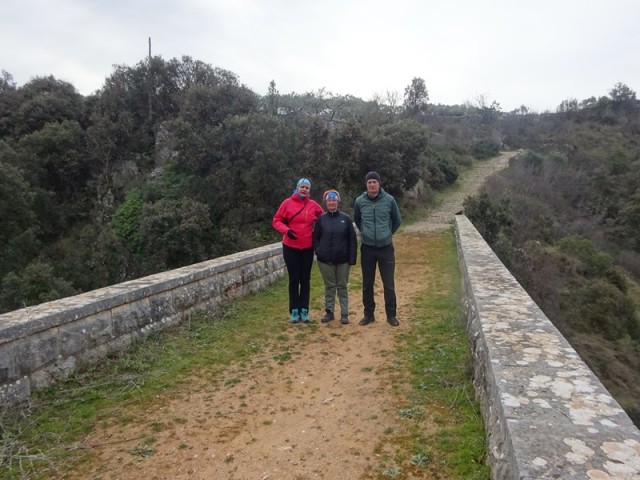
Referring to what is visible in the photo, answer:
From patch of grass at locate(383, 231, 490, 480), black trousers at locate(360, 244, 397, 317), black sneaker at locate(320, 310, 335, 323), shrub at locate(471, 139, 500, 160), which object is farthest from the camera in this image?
shrub at locate(471, 139, 500, 160)

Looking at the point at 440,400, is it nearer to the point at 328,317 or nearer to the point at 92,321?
the point at 328,317

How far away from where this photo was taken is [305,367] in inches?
162

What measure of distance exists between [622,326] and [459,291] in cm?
1156

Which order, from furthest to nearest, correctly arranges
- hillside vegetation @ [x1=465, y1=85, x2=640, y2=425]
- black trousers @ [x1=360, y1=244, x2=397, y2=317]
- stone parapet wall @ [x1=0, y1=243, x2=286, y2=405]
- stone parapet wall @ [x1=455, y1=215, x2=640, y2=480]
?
hillside vegetation @ [x1=465, y1=85, x2=640, y2=425], black trousers @ [x1=360, y1=244, x2=397, y2=317], stone parapet wall @ [x1=0, y1=243, x2=286, y2=405], stone parapet wall @ [x1=455, y1=215, x2=640, y2=480]

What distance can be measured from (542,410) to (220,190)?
1731 cm

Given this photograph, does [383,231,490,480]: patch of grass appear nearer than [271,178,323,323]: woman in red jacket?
Yes

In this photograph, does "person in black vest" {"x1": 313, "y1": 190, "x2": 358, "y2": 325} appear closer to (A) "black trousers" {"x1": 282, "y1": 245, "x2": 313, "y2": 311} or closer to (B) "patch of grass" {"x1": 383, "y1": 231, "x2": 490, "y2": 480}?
Answer: (A) "black trousers" {"x1": 282, "y1": 245, "x2": 313, "y2": 311}

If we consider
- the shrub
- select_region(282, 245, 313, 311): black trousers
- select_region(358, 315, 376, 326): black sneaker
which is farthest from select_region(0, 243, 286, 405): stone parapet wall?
the shrub

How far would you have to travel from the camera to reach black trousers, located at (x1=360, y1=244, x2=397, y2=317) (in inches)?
202

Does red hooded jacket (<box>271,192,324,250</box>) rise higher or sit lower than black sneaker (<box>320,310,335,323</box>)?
higher

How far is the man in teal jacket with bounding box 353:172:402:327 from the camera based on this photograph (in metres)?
5.03

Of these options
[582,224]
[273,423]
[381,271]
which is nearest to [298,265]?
[381,271]

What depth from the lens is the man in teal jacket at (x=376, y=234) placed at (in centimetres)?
503

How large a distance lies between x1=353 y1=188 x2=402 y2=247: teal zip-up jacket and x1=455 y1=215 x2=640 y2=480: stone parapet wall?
1661 mm
